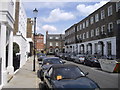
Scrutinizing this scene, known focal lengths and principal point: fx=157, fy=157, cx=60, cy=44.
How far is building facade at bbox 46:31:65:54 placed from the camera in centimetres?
7862

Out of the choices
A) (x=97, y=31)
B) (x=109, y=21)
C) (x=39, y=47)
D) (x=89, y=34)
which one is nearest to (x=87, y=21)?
(x=89, y=34)

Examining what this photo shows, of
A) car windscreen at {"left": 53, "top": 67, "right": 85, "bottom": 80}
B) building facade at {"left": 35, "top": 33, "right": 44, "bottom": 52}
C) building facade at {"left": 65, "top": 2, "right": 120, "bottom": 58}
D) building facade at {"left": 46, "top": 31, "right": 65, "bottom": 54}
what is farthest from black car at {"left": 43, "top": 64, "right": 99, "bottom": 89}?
building facade at {"left": 35, "top": 33, "right": 44, "bottom": 52}

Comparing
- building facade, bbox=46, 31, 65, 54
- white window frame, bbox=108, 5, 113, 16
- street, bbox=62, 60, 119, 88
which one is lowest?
street, bbox=62, 60, 119, 88

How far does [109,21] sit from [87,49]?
13.2m

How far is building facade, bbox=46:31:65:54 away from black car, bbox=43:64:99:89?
70.9 metres

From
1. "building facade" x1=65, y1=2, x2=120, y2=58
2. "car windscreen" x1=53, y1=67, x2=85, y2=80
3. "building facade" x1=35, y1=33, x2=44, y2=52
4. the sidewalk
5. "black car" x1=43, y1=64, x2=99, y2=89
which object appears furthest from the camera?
"building facade" x1=35, y1=33, x2=44, y2=52

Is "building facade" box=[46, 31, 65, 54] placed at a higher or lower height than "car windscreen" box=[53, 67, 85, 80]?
higher

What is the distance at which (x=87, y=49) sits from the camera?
134 ft

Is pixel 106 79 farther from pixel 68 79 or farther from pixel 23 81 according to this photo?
pixel 68 79

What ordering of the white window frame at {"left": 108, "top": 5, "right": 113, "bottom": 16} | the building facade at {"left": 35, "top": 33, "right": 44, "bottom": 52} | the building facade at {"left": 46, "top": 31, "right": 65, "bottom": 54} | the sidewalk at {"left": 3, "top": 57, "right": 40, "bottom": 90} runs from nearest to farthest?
the sidewalk at {"left": 3, "top": 57, "right": 40, "bottom": 90}, the white window frame at {"left": 108, "top": 5, "right": 113, "bottom": 16}, the building facade at {"left": 46, "top": 31, "right": 65, "bottom": 54}, the building facade at {"left": 35, "top": 33, "right": 44, "bottom": 52}

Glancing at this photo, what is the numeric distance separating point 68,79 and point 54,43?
74.0 meters

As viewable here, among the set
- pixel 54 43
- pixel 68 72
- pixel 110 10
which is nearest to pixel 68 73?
pixel 68 72

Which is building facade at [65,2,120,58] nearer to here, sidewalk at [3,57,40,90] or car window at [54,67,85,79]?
sidewalk at [3,57,40,90]

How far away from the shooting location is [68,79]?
6.05 m
